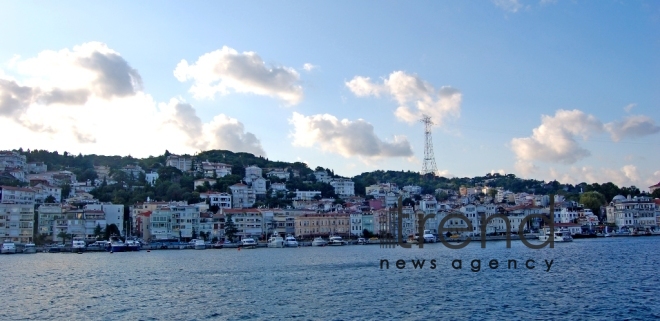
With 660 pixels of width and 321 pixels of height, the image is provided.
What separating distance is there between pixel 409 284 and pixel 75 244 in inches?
2123

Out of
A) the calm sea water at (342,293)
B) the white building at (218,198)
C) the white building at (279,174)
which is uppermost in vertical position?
the white building at (279,174)

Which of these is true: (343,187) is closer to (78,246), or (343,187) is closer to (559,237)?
(559,237)

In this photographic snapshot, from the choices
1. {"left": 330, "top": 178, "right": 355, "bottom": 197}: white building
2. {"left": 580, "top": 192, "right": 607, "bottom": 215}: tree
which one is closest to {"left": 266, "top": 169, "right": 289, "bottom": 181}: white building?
{"left": 330, "top": 178, "right": 355, "bottom": 197}: white building

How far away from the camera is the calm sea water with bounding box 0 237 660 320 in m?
23.6

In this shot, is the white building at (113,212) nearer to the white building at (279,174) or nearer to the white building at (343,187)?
the white building at (279,174)

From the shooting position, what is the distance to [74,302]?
27.5 m

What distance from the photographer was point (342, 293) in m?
28.9

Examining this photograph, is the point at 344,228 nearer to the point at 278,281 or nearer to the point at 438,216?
the point at 438,216

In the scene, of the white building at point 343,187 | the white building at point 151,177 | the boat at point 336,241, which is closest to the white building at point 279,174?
the white building at point 343,187

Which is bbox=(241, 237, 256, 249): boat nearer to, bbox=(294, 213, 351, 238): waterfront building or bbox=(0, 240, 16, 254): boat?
bbox=(294, 213, 351, 238): waterfront building

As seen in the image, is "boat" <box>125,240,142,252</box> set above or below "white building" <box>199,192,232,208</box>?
below

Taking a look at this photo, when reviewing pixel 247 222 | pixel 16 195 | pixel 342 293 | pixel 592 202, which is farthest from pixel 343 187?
pixel 342 293

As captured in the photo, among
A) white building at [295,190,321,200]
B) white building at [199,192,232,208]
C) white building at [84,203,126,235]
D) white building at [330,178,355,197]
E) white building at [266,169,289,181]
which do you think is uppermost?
white building at [266,169,289,181]

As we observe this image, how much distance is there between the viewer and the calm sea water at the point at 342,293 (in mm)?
23578
